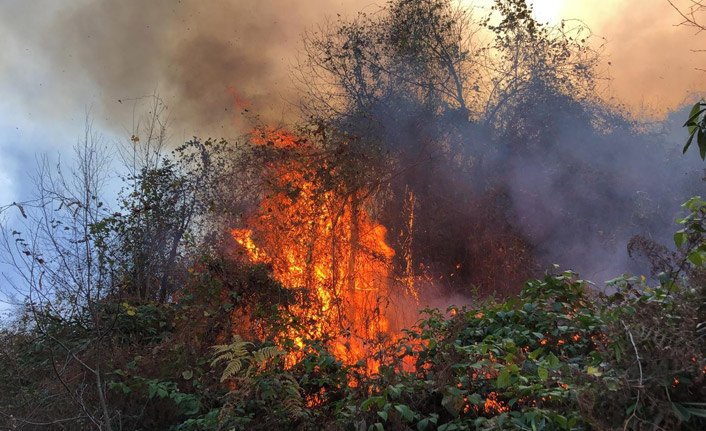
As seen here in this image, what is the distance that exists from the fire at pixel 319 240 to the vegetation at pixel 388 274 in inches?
2.0

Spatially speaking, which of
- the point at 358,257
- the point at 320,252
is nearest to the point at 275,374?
the point at 320,252

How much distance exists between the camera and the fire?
9133 millimetres

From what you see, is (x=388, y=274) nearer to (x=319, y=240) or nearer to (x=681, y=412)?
(x=319, y=240)

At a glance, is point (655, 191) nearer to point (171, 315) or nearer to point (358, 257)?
point (358, 257)

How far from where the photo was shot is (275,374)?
5.46 m

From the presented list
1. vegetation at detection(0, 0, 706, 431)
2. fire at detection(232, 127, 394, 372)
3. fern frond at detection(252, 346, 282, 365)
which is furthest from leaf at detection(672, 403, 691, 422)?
fire at detection(232, 127, 394, 372)

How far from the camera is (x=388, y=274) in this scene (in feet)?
38.2

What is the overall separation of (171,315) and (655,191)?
11837mm

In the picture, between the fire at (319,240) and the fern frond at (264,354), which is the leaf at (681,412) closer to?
the fern frond at (264,354)

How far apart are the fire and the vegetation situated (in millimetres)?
51

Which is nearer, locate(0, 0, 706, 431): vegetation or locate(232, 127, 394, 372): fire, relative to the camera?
locate(0, 0, 706, 431): vegetation

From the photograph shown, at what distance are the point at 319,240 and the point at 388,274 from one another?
2.20 metres

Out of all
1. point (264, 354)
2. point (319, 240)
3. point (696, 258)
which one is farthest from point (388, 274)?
point (696, 258)

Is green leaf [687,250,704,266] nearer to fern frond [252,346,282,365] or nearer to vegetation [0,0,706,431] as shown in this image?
vegetation [0,0,706,431]
